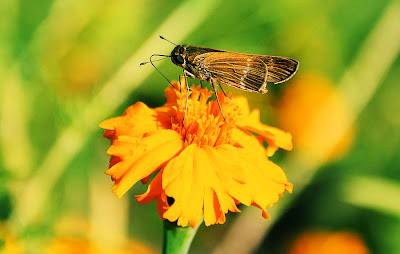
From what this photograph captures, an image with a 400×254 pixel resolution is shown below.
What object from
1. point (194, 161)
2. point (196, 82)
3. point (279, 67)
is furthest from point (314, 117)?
point (194, 161)

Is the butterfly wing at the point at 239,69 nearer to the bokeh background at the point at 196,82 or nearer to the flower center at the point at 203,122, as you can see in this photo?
the flower center at the point at 203,122

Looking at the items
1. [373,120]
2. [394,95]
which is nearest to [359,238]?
[373,120]

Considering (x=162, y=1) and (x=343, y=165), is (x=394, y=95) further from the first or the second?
(x=162, y=1)

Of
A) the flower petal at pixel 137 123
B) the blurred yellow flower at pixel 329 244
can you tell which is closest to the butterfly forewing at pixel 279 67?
the flower petal at pixel 137 123

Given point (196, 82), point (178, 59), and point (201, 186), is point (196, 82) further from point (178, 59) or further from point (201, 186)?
point (201, 186)

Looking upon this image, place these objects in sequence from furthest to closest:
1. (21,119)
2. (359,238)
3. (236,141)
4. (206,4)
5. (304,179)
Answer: (206,4)
(304,179)
(359,238)
(21,119)
(236,141)
